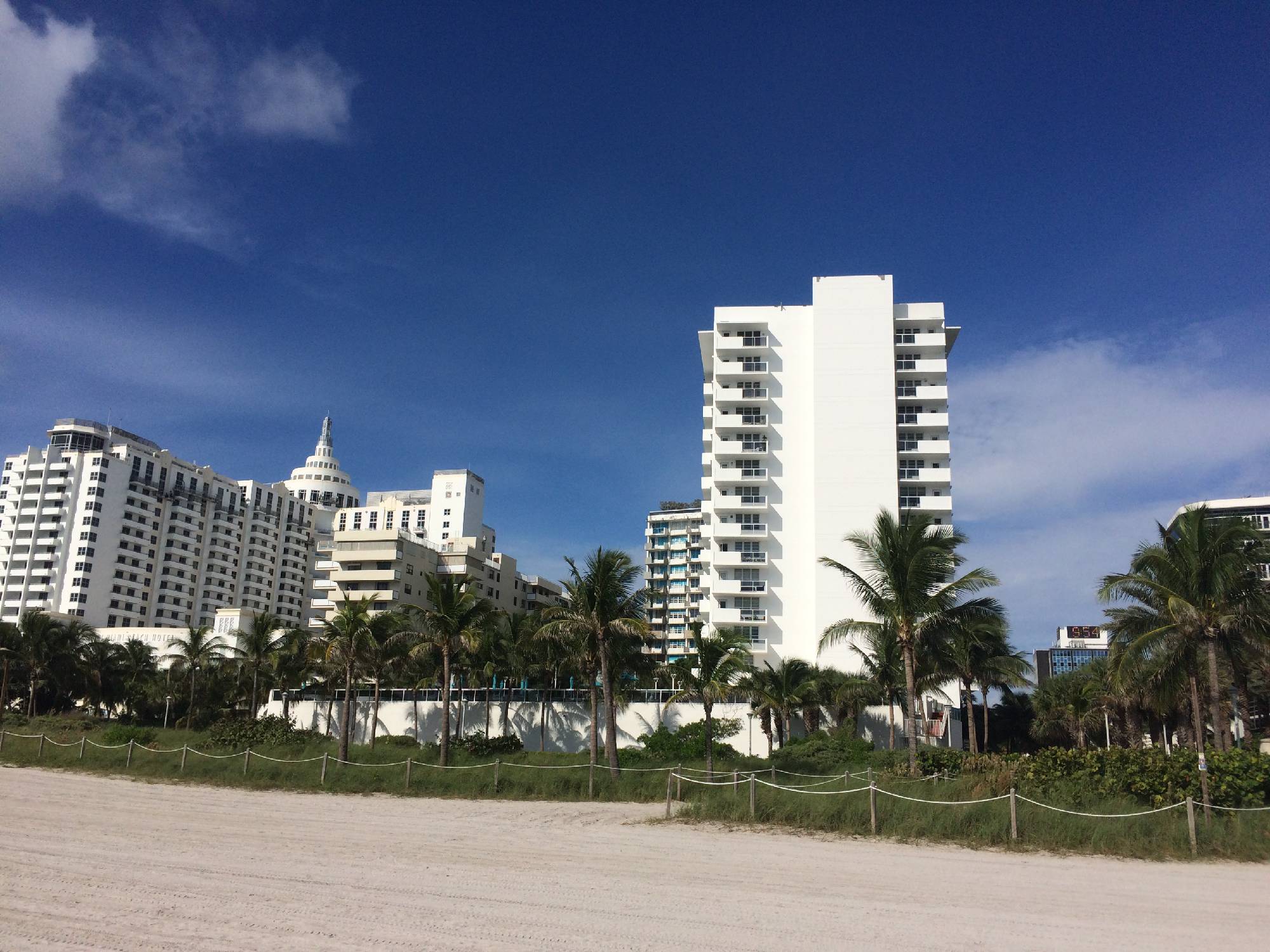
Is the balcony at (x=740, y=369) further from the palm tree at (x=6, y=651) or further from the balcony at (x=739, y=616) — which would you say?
the palm tree at (x=6, y=651)

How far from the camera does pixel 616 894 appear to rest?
1387cm

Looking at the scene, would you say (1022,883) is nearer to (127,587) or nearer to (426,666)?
(426,666)

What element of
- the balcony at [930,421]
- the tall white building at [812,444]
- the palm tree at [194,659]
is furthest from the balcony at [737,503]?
the palm tree at [194,659]

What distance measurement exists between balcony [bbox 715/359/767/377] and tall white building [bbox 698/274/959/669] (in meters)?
0.11

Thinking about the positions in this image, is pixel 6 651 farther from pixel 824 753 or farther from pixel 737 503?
pixel 824 753

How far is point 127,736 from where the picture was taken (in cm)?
4344

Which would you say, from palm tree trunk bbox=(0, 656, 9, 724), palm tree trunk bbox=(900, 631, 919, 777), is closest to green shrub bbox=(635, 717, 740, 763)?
palm tree trunk bbox=(900, 631, 919, 777)

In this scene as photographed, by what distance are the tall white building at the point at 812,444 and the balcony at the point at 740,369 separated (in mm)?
112

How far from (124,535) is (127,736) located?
76.6m

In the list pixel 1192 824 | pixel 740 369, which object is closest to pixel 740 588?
pixel 740 369

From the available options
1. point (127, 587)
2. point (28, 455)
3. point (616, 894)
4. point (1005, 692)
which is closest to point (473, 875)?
point (616, 894)

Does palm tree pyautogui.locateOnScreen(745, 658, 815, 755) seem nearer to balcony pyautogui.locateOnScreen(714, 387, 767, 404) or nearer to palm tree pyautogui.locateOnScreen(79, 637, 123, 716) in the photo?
balcony pyautogui.locateOnScreen(714, 387, 767, 404)

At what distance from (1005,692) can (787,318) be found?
32462mm

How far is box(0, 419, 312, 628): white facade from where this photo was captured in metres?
107
